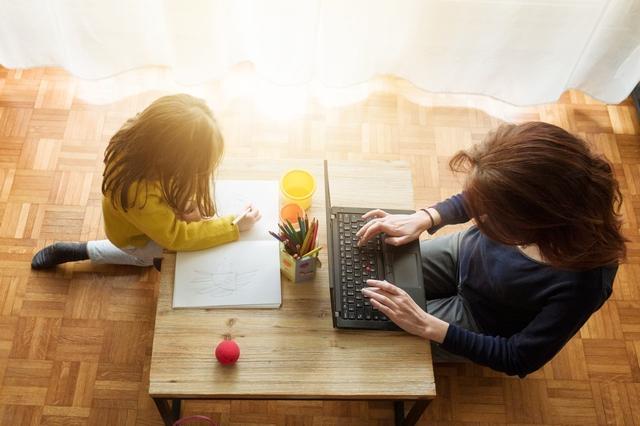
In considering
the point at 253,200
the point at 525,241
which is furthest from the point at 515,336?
the point at 253,200

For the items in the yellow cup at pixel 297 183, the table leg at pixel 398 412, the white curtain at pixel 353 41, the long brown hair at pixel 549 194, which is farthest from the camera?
the white curtain at pixel 353 41

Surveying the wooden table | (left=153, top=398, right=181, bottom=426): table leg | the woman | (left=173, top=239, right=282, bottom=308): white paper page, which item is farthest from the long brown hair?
(left=153, top=398, right=181, bottom=426): table leg

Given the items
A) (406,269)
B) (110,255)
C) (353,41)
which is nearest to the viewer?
(406,269)

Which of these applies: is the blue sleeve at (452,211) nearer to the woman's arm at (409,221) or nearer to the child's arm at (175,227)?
the woman's arm at (409,221)

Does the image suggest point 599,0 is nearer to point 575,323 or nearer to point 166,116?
point 575,323

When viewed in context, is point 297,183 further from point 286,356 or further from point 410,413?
point 410,413

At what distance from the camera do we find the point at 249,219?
1.35 meters

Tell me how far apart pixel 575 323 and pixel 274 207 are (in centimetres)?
71

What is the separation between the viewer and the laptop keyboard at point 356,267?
1.26 meters

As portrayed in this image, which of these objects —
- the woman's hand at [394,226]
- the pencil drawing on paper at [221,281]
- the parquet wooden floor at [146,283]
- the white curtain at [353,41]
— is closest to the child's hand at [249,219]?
the pencil drawing on paper at [221,281]

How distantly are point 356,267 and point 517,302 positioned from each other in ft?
1.26

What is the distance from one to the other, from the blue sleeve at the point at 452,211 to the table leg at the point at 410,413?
0.42 meters

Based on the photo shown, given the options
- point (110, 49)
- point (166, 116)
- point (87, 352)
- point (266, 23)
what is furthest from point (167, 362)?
point (110, 49)

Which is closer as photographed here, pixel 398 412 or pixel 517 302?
pixel 517 302
